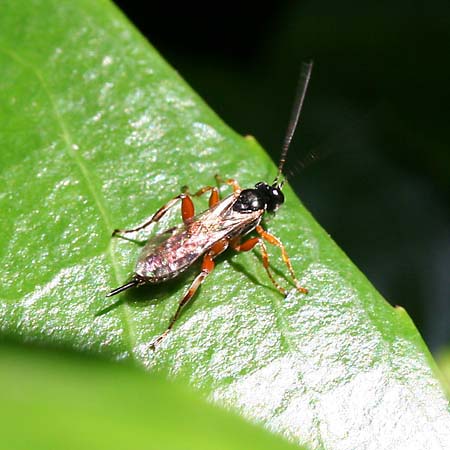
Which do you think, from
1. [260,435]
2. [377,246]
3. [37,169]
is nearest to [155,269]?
[37,169]

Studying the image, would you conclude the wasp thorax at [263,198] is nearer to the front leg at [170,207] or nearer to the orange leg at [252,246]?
the orange leg at [252,246]

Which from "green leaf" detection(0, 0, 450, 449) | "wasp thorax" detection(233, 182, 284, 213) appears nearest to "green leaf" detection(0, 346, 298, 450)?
"green leaf" detection(0, 0, 450, 449)

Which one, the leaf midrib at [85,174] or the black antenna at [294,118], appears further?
the black antenna at [294,118]

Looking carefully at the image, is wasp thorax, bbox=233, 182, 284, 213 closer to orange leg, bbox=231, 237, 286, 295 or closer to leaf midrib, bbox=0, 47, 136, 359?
orange leg, bbox=231, 237, 286, 295

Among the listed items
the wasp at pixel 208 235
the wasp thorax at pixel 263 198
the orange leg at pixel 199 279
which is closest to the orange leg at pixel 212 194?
the wasp at pixel 208 235

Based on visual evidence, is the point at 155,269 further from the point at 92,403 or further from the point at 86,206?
the point at 92,403

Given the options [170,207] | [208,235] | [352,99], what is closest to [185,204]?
[170,207]

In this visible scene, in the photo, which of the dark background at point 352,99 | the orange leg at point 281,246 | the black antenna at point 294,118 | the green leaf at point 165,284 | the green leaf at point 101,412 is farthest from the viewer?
the dark background at point 352,99
